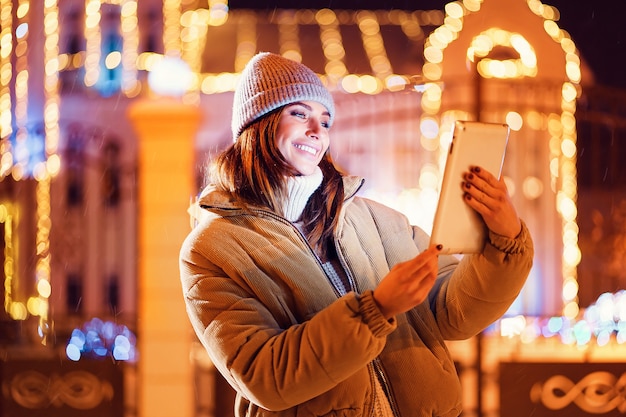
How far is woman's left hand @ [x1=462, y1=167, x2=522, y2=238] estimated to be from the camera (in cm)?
148

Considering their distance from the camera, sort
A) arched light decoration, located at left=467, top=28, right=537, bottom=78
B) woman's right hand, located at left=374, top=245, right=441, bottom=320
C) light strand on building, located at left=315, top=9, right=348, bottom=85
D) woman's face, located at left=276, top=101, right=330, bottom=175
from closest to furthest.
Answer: woman's right hand, located at left=374, top=245, right=441, bottom=320 → woman's face, located at left=276, top=101, right=330, bottom=175 → arched light decoration, located at left=467, top=28, right=537, bottom=78 → light strand on building, located at left=315, top=9, right=348, bottom=85

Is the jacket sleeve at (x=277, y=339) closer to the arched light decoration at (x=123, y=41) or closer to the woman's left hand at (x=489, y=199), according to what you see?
the woman's left hand at (x=489, y=199)

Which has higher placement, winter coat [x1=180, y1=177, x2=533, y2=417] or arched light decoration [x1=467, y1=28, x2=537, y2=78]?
arched light decoration [x1=467, y1=28, x2=537, y2=78]

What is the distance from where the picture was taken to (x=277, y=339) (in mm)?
1441

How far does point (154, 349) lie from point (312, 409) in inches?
114

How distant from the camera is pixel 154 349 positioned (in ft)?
13.9

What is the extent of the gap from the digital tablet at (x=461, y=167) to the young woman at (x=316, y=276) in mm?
23

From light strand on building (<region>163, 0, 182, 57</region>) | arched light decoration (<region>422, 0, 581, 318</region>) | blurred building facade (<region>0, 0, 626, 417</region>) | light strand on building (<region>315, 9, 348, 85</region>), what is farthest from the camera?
light strand on building (<region>315, 9, 348, 85</region>)

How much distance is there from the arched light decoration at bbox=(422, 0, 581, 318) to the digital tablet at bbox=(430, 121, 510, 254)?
3.94 metres

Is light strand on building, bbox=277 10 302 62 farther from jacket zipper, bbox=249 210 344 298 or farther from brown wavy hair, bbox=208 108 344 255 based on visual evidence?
jacket zipper, bbox=249 210 344 298

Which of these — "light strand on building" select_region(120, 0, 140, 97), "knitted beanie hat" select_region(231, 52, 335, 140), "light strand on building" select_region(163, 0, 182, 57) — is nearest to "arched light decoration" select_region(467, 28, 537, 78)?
"light strand on building" select_region(163, 0, 182, 57)

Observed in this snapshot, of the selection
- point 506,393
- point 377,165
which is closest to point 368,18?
point 377,165

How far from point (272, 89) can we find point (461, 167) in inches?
20.1

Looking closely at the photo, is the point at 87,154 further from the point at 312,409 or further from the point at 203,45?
the point at 312,409
